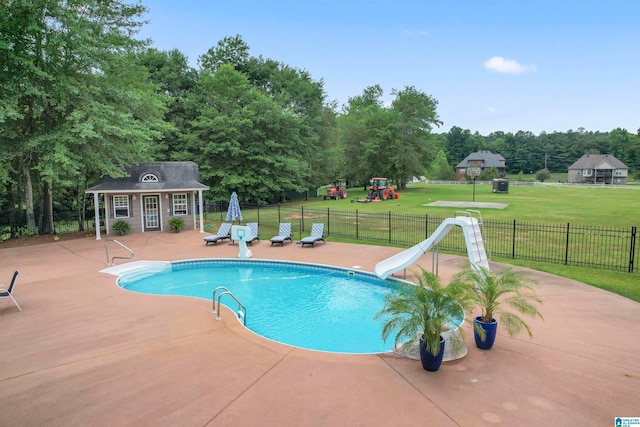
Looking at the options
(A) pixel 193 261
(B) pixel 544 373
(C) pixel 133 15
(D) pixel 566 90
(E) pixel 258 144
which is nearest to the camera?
(B) pixel 544 373

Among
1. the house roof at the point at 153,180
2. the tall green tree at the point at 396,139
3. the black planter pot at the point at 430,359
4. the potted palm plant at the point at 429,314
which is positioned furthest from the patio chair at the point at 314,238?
the tall green tree at the point at 396,139

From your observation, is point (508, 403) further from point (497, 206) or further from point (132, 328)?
point (497, 206)

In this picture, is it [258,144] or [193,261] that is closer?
[193,261]

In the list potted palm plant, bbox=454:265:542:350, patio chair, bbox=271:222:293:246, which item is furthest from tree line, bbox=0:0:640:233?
potted palm plant, bbox=454:265:542:350

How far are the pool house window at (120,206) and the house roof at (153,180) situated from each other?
0.78 metres

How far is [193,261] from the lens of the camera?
Result: 14.4 metres

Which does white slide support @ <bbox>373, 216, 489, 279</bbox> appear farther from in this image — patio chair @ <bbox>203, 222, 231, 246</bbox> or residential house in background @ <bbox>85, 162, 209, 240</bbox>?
residential house in background @ <bbox>85, 162, 209, 240</bbox>

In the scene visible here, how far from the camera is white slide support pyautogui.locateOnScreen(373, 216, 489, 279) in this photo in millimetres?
9234

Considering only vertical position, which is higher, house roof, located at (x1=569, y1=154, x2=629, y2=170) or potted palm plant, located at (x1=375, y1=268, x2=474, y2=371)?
house roof, located at (x1=569, y1=154, x2=629, y2=170)

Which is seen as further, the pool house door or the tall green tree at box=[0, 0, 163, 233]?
the pool house door

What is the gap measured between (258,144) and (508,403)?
3161cm

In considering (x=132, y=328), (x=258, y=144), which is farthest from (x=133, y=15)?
(x=132, y=328)

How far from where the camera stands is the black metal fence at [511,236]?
13398mm

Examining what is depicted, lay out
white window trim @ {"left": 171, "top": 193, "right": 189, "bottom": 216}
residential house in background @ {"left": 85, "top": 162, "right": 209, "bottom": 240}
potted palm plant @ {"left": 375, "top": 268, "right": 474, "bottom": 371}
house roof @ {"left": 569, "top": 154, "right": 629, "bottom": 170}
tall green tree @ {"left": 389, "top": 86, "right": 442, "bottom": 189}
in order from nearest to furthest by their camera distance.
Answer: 1. potted palm plant @ {"left": 375, "top": 268, "right": 474, "bottom": 371}
2. residential house in background @ {"left": 85, "top": 162, "right": 209, "bottom": 240}
3. white window trim @ {"left": 171, "top": 193, "right": 189, "bottom": 216}
4. tall green tree @ {"left": 389, "top": 86, "right": 442, "bottom": 189}
5. house roof @ {"left": 569, "top": 154, "right": 629, "bottom": 170}
